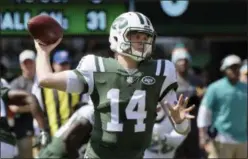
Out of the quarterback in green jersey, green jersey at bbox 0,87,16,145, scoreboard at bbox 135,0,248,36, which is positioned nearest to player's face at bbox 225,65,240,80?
scoreboard at bbox 135,0,248,36

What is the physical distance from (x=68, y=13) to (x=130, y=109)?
12.4ft

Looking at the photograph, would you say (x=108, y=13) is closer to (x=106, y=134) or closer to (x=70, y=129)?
(x=70, y=129)

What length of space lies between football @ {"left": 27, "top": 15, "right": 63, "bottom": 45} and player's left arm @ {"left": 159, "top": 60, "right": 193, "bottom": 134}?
2.17ft

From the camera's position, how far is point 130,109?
3.88 metres

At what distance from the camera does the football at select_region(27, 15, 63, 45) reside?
12.5 feet

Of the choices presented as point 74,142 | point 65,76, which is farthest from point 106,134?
point 74,142

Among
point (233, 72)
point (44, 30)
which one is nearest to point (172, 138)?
point (233, 72)

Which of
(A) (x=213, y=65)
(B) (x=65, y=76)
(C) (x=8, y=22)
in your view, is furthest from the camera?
(A) (x=213, y=65)

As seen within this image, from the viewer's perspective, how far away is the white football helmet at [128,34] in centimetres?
390

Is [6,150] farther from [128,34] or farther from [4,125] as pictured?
[128,34]

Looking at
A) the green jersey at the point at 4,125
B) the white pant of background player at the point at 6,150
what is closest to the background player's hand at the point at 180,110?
the green jersey at the point at 4,125

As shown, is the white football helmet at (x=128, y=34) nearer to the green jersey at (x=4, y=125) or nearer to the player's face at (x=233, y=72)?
the green jersey at (x=4, y=125)

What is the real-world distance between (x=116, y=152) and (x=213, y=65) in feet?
17.1

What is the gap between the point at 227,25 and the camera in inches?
300
